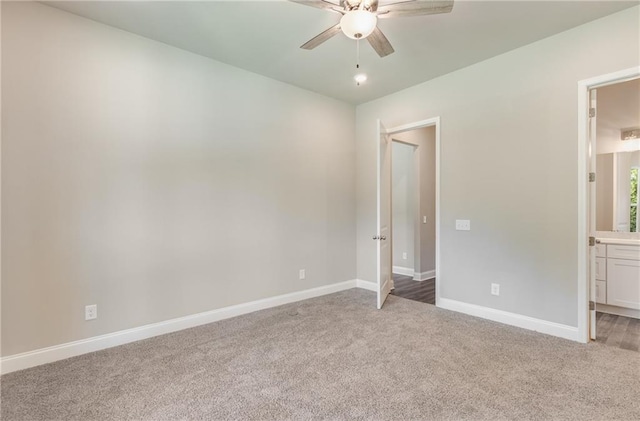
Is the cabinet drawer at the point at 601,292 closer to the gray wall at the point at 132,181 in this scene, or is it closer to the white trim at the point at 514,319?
the white trim at the point at 514,319

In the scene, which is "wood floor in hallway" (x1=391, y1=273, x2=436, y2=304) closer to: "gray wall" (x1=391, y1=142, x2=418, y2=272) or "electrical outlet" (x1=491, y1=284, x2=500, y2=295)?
"gray wall" (x1=391, y1=142, x2=418, y2=272)

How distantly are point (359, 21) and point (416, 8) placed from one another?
381mm

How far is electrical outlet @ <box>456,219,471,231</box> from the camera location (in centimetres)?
356

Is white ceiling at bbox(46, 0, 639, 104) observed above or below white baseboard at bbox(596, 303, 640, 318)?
above

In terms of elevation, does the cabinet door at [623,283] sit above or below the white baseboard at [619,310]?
above

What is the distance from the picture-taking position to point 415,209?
540 cm

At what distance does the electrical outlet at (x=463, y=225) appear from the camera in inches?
140

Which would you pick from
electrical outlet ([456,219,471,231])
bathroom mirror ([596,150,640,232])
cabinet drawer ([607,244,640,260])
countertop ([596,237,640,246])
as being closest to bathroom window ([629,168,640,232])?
bathroom mirror ([596,150,640,232])

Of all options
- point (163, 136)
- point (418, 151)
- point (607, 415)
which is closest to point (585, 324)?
point (607, 415)

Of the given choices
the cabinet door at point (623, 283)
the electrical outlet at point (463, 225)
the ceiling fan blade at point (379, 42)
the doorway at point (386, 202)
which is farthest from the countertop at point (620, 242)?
the ceiling fan blade at point (379, 42)

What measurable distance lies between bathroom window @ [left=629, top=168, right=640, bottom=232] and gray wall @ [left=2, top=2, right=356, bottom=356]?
14.5 feet

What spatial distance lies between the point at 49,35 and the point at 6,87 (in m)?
0.56

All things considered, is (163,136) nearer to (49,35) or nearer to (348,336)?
(49,35)

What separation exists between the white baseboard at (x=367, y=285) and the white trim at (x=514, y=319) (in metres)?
1.08
